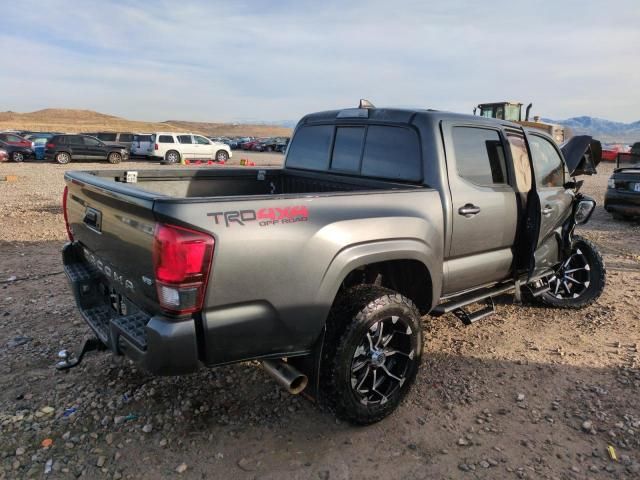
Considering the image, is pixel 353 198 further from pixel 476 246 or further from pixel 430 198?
pixel 476 246

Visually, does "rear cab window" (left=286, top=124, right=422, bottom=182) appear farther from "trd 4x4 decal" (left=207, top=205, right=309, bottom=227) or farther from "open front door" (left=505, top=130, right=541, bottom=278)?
"trd 4x4 decal" (left=207, top=205, right=309, bottom=227)

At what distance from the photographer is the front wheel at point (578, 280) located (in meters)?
5.04

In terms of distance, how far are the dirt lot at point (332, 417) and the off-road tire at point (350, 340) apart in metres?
0.17

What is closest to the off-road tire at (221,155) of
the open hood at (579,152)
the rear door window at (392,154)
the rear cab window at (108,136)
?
the rear cab window at (108,136)

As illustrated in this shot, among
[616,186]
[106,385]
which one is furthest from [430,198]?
[616,186]

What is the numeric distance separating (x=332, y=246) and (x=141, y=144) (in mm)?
26095

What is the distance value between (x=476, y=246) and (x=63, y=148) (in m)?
25.0

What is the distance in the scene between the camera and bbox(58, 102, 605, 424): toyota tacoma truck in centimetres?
229

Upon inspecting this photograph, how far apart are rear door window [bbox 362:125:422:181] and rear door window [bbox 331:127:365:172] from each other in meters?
0.08

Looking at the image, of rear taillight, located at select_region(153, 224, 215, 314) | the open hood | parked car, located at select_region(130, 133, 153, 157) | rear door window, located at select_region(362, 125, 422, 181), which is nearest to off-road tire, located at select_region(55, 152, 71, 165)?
parked car, located at select_region(130, 133, 153, 157)

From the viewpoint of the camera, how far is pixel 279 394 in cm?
339

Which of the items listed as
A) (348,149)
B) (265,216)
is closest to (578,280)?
(348,149)

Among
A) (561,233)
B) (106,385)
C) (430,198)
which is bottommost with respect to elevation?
(106,385)

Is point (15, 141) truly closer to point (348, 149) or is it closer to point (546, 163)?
point (348, 149)
